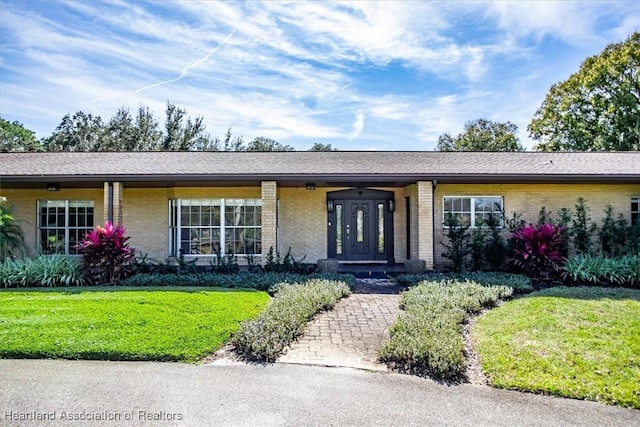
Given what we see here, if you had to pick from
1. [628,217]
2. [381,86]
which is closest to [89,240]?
[381,86]

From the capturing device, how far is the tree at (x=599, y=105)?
26.7m

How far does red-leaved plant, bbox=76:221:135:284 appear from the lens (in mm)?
10359

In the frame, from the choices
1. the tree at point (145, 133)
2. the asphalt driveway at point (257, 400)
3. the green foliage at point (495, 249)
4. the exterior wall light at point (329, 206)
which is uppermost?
the tree at point (145, 133)

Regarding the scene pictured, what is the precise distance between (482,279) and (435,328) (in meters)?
4.54

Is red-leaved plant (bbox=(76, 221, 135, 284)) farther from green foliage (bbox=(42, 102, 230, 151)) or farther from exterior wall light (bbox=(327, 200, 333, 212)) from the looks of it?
green foliage (bbox=(42, 102, 230, 151))

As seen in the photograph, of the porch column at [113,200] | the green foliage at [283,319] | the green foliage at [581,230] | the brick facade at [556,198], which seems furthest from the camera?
the brick facade at [556,198]

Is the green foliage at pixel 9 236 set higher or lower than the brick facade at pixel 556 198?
lower

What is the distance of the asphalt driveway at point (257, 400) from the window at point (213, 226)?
8474mm

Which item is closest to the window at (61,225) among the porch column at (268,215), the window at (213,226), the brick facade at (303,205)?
the brick facade at (303,205)

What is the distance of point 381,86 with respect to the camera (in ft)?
58.0

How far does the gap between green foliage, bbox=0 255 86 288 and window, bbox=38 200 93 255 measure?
2.92 m

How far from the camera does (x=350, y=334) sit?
630cm

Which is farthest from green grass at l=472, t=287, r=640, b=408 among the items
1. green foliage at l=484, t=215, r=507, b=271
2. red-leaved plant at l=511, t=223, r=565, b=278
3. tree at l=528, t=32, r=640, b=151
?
tree at l=528, t=32, r=640, b=151

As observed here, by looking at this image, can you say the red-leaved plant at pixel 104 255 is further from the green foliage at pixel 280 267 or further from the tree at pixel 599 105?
the tree at pixel 599 105
